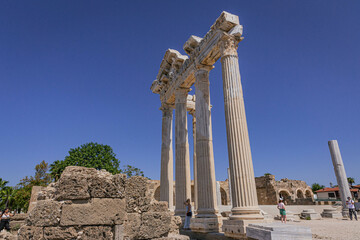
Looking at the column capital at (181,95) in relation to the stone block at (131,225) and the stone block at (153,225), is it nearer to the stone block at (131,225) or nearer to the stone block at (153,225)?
the stone block at (153,225)

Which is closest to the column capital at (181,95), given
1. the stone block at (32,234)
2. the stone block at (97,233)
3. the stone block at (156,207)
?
the stone block at (156,207)

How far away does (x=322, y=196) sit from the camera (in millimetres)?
61281

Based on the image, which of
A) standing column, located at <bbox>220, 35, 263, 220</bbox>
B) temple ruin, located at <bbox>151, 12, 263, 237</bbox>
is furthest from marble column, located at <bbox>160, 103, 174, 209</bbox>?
standing column, located at <bbox>220, 35, 263, 220</bbox>

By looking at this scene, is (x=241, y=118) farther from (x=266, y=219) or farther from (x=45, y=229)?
(x=45, y=229)

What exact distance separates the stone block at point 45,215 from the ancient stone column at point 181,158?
10.6 metres

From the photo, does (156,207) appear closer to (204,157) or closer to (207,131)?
(204,157)

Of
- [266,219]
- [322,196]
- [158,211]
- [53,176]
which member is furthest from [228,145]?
[322,196]

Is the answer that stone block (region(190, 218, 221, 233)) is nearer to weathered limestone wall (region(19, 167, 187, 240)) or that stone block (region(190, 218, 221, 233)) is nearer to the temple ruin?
the temple ruin

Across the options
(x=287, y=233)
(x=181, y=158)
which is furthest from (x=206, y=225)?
(x=287, y=233)

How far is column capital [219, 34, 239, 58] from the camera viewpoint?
10.8 meters

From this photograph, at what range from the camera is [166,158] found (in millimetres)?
16281

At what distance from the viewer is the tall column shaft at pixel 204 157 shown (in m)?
10.9

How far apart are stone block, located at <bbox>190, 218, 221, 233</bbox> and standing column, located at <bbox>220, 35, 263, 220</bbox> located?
1910 mm

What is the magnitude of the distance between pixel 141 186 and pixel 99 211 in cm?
134
